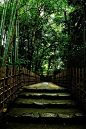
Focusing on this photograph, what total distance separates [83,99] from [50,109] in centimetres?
101

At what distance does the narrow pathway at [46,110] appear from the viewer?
7.68ft

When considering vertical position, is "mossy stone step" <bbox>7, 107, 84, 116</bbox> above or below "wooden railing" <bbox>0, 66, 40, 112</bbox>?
below

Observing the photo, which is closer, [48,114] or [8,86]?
[48,114]

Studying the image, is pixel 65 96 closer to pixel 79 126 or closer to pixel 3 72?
pixel 79 126

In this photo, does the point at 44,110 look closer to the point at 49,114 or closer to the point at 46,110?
the point at 46,110

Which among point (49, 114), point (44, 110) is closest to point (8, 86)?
point (44, 110)

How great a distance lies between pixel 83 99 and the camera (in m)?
2.74

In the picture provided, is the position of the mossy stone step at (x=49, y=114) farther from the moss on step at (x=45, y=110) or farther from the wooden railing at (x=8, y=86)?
the wooden railing at (x=8, y=86)

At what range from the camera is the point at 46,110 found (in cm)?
273

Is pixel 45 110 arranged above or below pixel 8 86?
below

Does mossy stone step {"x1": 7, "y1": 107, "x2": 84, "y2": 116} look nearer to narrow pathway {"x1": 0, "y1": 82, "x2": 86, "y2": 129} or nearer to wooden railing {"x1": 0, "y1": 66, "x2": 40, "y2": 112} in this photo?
narrow pathway {"x1": 0, "y1": 82, "x2": 86, "y2": 129}

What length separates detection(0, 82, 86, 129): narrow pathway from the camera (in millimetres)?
2342

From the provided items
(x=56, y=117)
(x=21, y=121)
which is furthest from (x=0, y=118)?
(x=56, y=117)

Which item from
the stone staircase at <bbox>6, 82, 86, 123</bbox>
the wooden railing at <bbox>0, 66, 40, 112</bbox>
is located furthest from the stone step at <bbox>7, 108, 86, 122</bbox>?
the wooden railing at <bbox>0, 66, 40, 112</bbox>
